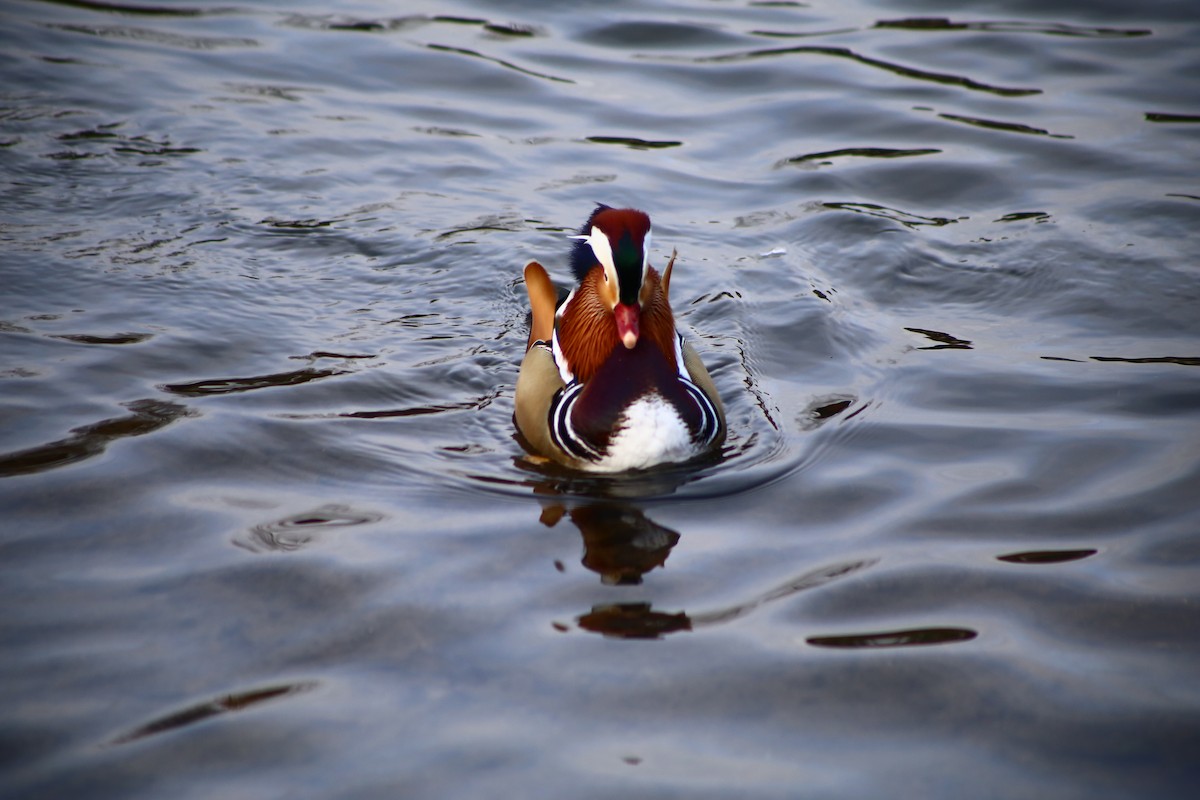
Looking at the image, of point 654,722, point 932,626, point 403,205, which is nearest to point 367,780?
point 654,722

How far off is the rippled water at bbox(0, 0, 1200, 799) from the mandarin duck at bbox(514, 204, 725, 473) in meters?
0.26

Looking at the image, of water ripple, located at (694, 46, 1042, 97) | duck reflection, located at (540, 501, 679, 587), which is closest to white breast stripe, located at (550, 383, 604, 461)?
duck reflection, located at (540, 501, 679, 587)

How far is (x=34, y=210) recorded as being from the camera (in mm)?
9180

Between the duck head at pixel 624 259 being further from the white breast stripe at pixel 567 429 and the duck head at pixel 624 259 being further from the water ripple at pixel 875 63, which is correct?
the water ripple at pixel 875 63

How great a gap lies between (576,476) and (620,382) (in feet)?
1.84

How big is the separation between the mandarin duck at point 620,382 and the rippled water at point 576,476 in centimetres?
26

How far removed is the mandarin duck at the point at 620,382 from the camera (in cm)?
623

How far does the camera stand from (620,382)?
6.39 meters

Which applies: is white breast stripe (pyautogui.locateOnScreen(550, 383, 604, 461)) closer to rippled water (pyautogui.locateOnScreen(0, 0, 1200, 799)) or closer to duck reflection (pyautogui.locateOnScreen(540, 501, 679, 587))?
rippled water (pyautogui.locateOnScreen(0, 0, 1200, 799))

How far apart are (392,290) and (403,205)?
1.59 m

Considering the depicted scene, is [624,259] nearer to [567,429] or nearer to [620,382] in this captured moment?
[620,382]

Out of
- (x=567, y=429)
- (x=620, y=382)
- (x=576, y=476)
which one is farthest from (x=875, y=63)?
(x=576, y=476)

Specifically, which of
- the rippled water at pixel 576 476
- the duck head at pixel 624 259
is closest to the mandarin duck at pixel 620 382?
the duck head at pixel 624 259

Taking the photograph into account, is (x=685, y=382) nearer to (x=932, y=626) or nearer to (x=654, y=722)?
(x=932, y=626)
